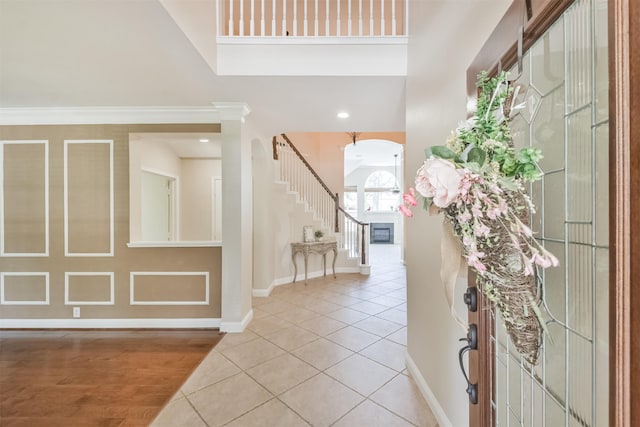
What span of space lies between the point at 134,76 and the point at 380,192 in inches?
393

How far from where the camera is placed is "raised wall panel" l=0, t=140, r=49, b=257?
10.3 ft

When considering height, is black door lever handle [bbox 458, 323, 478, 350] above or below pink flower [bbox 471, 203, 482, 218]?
below

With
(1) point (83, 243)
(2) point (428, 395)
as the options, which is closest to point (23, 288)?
(1) point (83, 243)

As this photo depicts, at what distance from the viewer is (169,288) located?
322 centimetres

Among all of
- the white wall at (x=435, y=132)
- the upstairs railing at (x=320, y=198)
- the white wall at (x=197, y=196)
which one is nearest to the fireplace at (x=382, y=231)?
the upstairs railing at (x=320, y=198)

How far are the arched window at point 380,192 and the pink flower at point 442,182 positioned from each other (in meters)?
10.3

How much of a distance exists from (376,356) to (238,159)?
2.53 meters

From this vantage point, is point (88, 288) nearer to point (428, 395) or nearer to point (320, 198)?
point (428, 395)

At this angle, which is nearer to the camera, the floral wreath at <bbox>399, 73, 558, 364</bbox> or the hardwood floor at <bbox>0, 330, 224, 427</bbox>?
the floral wreath at <bbox>399, 73, 558, 364</bbox>

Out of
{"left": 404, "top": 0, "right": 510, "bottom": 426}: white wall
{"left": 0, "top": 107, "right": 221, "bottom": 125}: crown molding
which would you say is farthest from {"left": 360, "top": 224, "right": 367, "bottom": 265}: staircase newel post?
{"left": 0, "top": 107, "right": 221, "bottom": 125}: crown molding

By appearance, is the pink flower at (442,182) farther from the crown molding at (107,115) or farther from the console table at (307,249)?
the console table at (307,249)

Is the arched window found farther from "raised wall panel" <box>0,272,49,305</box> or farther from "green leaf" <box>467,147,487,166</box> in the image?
"green leaf" <box>467,147,487,166</box>

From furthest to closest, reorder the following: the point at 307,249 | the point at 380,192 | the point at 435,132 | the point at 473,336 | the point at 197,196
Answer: the point at 380,192
the point at 197,196
the point at 307,249
the point at 435,132
the point at 473,336

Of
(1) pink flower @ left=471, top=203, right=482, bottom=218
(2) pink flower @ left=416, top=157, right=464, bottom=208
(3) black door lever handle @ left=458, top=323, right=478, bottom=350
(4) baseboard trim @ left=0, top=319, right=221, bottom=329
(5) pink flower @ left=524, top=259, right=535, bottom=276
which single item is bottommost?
(4) baseboard trim @ left=0, top=319, right=221, bottom=329
